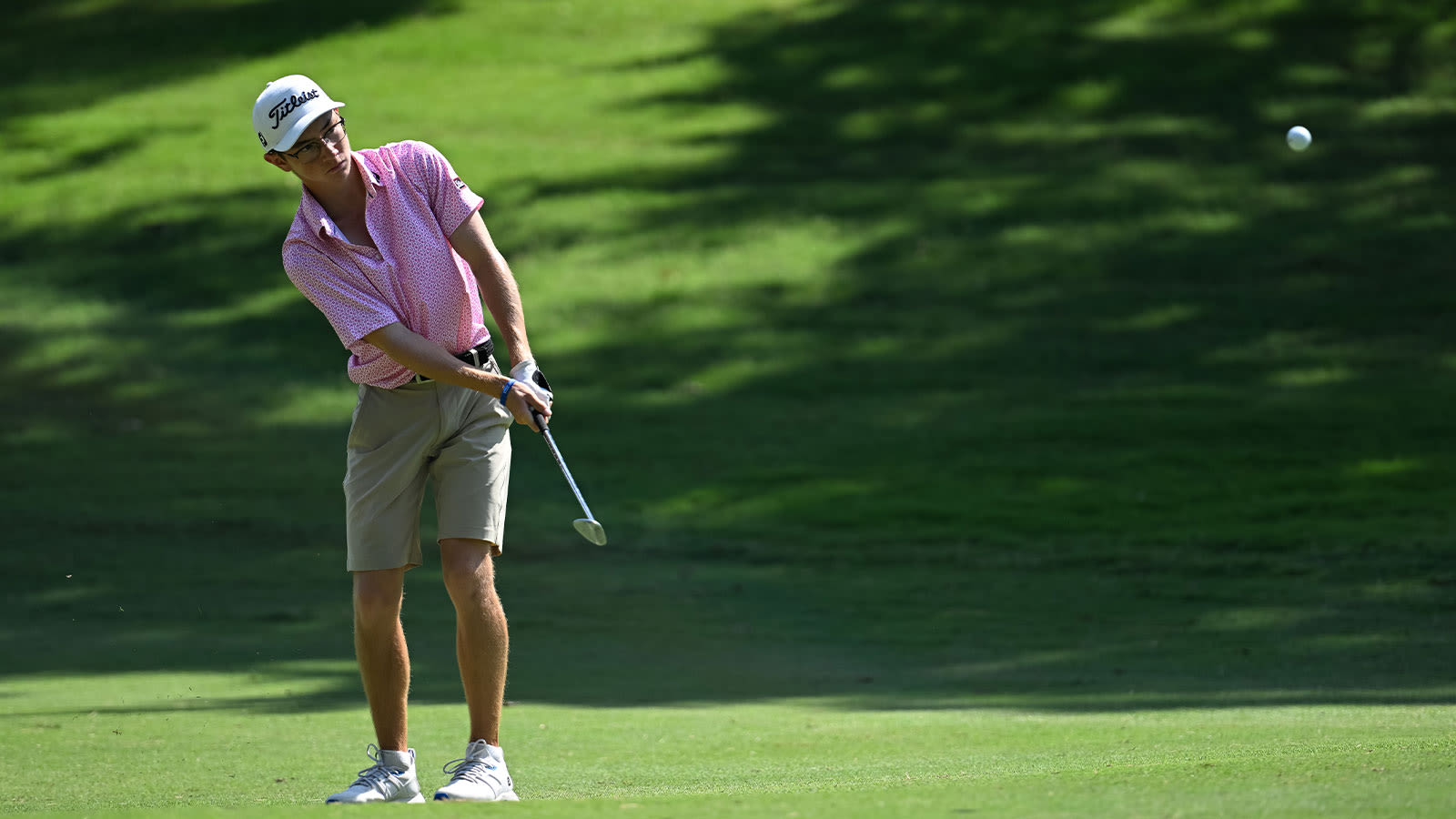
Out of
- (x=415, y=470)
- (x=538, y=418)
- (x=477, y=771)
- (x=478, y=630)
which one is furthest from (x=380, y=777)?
(x=538, y=418)

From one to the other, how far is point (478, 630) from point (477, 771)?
0.38 meters

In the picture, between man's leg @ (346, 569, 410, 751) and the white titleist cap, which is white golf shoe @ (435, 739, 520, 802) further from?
the white titleist cap

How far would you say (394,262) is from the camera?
481 cm

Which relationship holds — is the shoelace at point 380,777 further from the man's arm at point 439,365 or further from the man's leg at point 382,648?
the man's arm at point 439,365

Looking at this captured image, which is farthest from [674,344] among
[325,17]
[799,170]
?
[325,17]

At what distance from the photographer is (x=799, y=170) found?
20250 mm

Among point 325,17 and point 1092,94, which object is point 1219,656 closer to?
point 1092,94

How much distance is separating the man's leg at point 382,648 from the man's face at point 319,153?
3.53 ft

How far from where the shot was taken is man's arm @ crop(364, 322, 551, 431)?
184 inches

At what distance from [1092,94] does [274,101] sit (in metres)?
18.0

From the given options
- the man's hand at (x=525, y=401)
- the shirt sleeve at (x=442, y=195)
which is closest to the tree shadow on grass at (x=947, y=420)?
the man's hand at (x=525, y=401)

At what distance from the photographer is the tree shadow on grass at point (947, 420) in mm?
9148

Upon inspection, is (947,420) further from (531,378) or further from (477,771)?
(477,771)

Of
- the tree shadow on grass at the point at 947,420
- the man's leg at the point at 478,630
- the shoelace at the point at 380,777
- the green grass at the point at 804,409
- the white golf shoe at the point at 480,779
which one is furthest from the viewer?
the tree shadow on grass at the point at 947,420
